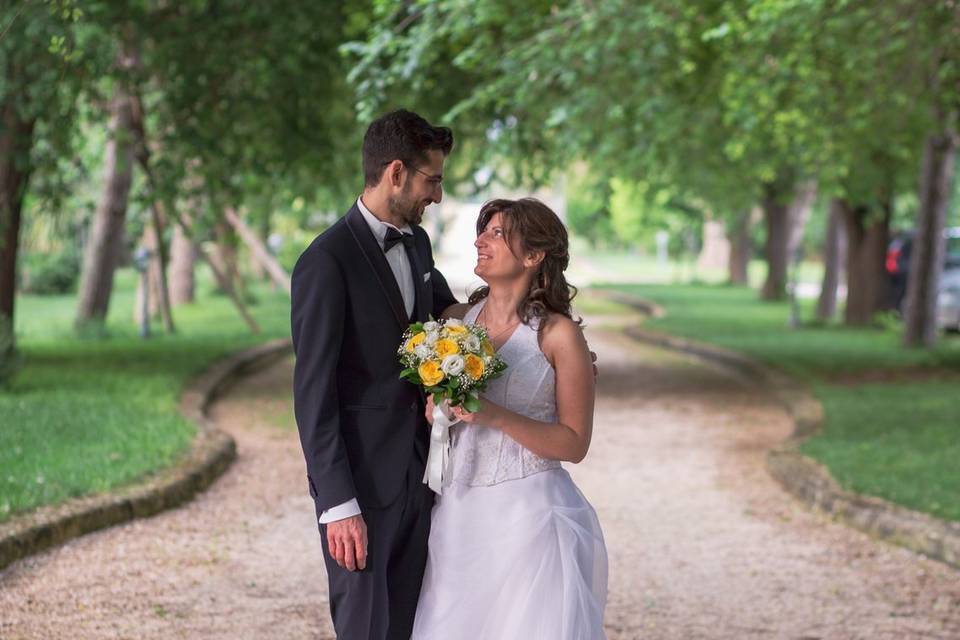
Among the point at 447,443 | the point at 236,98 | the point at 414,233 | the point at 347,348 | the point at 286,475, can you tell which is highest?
the point at 236,98

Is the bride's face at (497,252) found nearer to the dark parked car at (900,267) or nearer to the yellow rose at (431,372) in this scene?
the yellow rose at (431,372)

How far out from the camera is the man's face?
4043 mm

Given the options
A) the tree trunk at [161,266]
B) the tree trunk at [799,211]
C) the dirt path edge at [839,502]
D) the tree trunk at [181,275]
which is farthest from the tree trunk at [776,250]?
the dirt path edge at [839,502]

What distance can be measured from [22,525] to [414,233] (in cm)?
408

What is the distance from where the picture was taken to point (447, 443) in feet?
13.4

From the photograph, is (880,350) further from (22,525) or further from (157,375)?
(22,525)

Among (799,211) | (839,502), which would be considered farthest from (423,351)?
(799,211)

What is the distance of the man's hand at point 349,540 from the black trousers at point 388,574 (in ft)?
0.19

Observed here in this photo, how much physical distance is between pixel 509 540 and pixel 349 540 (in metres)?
0.50

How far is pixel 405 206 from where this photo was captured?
411 cm

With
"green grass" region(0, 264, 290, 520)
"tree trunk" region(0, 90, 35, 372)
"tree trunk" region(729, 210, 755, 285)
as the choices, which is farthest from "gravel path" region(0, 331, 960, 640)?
"tree trunk" region(729, 210, 755, 285)

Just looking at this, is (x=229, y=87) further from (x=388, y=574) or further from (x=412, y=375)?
(x=412, y=375)

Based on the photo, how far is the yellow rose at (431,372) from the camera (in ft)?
12.3

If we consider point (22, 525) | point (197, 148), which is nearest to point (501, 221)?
point (22, 525)
